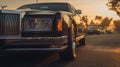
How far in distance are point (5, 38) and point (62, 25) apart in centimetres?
136

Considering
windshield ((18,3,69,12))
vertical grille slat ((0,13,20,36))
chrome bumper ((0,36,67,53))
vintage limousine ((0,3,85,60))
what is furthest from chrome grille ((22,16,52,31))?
windshield ((18,3,69,12))

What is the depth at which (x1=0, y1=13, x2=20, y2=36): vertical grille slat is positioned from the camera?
7.30m

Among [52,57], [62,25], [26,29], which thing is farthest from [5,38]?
[52,57]

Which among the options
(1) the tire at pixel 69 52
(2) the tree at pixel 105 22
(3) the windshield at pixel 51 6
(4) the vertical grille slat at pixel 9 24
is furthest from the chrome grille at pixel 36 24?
(2) the tree at pixel 105 22

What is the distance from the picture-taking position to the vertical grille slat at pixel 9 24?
7301 millimetres

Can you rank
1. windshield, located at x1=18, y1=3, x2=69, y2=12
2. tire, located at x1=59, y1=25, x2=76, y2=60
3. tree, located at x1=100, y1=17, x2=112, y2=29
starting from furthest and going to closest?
tree, located at x1=100, y1=17, x2=112, y2=29 → windshield, located at x1=18, y1=3, x2=69, y2=12 → tire, located at x1=59, y1=25, x2=76, y2=60

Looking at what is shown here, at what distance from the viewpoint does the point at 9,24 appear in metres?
7.35

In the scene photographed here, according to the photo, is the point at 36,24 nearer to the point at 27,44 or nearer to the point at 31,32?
the point at 31,32

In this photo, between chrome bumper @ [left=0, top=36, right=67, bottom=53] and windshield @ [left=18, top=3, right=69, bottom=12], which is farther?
windshield @ [left=18, top=3, right=69, bottom=12]

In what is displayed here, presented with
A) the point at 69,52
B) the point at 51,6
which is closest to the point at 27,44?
the point at 69,52

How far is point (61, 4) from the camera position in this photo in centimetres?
1071

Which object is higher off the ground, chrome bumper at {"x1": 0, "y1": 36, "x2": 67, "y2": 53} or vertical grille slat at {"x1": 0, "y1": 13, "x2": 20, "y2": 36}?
vertical grille slat at {"x1": 0, "y1": 13, "x2": 20, "y2": 36}

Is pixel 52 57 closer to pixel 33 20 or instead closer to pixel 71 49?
pixel 71 49

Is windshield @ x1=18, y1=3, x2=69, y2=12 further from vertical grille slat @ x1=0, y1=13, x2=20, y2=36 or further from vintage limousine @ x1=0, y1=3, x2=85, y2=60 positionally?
vertical grille slat @ x1=0, y1=13, x2=20, y2=36
